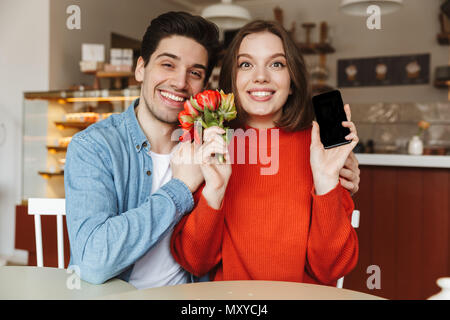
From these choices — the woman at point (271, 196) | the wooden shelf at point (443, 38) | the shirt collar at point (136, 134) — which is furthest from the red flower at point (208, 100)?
the wooden shelf at point (443, 38)

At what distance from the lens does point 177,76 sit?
1.38 metres

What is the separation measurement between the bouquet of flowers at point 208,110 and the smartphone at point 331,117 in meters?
0.28

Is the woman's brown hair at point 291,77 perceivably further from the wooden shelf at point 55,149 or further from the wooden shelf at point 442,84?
the wooden shelf at point 442,84

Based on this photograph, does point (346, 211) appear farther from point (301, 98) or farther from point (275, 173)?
point (301, 98)

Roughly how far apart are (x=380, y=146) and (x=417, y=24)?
1.56 metres

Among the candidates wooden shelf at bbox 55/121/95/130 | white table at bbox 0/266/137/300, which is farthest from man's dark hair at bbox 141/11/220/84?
wooden shelf at bbox 55/121/95/130

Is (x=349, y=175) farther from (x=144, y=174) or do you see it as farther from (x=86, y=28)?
(x=86, y=28)

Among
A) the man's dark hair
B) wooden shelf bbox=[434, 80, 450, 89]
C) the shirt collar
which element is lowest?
the shirt collar

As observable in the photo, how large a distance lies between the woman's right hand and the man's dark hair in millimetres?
423

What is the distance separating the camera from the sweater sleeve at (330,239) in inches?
47.3

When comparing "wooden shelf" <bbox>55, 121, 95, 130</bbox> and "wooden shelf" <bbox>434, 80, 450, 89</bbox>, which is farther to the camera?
"wooden shelf" <bbox>434, 80, 450, 89</bbox>

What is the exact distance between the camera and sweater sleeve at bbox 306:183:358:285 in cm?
120

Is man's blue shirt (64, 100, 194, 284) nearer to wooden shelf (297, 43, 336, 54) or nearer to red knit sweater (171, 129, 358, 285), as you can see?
red knit sweater (171, 129, 358, 285)
